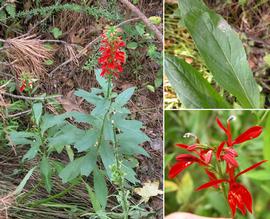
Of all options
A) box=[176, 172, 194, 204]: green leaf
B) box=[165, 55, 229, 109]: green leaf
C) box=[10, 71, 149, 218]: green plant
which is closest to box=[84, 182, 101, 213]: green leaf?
box=[10, 71, 149, 218]: green plant

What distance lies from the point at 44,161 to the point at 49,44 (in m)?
0.60

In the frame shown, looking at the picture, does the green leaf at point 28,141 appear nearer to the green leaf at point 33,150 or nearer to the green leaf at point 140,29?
the green leaf at point 33,150

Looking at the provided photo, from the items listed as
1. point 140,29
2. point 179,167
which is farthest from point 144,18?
point 179,167

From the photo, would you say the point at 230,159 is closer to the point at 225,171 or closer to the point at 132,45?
the point at 225,171

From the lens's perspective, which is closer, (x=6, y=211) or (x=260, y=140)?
(x=260, y=140)

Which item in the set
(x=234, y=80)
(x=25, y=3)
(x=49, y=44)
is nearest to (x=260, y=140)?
(x=234, y=80)

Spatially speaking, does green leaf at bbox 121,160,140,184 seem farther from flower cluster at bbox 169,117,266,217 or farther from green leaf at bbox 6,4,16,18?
green leaf at bbox 6,4,16,18

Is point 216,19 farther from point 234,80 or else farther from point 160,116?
point 160,116

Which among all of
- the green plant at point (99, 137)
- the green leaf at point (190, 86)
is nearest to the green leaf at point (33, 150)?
the green plant at point (99, 137)

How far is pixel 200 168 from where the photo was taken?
135 centimetres

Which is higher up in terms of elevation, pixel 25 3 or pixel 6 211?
pixel 25 3

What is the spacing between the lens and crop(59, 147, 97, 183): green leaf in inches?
52.8

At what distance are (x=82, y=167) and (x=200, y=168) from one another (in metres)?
0.31

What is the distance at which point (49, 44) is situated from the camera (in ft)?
6.24
